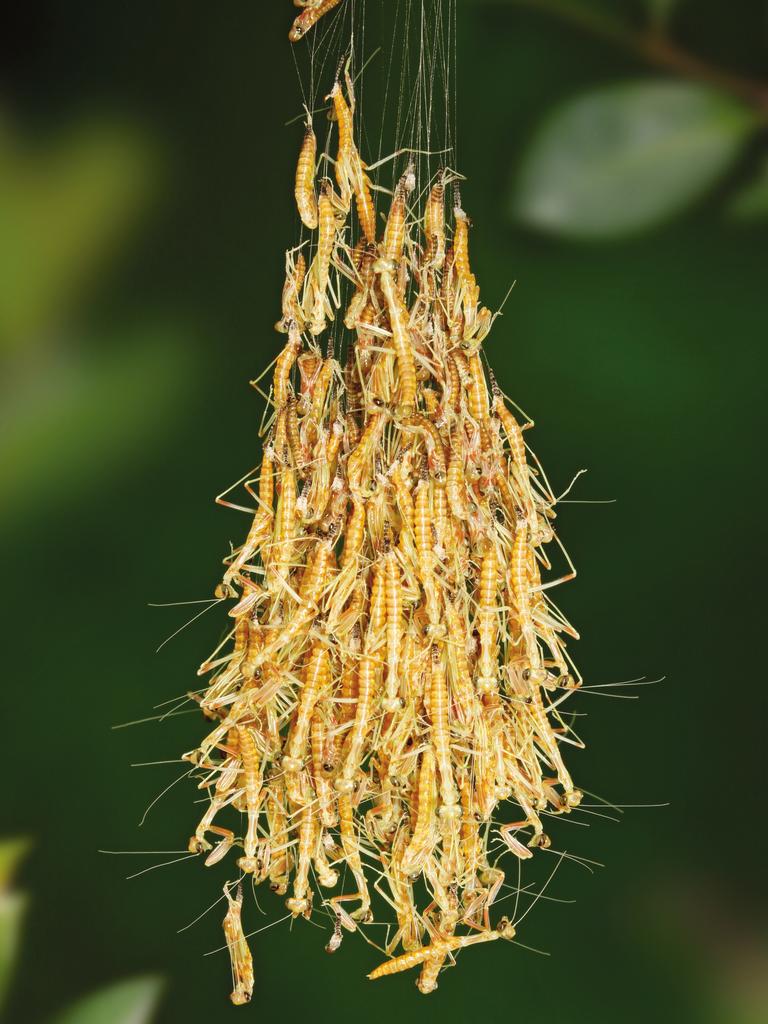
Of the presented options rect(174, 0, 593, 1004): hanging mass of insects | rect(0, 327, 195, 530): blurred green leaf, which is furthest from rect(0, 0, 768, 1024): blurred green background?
rect(174, 0, 593, 1004): hanging mass of insects

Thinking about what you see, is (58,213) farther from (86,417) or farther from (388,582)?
(388,582)

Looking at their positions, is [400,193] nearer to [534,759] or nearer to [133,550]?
[534,759]

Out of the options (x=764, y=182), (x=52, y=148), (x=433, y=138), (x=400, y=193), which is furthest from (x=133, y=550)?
(x=764, y=182)

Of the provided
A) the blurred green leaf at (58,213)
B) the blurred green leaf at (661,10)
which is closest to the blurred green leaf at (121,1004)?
the blurred green leaf at (58,213)

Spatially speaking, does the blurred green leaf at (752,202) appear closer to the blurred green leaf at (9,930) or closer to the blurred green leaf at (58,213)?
the blurred green leaf at (58,213)

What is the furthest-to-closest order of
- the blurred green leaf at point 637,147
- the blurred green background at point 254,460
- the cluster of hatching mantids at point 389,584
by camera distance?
the blurred green background at point 254,460 < the blurred green leaf at point 637,147 < the cluster of hatching mantids at point 389,584

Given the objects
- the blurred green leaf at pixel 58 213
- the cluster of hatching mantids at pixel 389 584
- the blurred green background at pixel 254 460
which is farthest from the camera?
the blurred green leaf at pixel 58 213

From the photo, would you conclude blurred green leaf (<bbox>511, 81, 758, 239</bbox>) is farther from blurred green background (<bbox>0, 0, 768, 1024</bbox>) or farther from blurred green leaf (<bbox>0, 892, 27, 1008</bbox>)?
blurred green leaf (<bbox>0, 892, 27, 1008</bbox>)

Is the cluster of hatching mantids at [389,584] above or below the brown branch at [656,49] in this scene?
below
